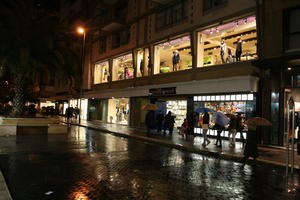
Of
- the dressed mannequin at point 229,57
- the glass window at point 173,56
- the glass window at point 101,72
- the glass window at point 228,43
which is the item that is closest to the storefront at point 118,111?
the glass window at point 101,72

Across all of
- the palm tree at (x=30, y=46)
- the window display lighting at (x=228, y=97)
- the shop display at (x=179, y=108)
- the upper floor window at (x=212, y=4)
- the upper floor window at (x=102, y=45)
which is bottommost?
the shop display at (x=179, y=108)

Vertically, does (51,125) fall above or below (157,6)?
below

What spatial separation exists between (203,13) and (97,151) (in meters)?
13.2

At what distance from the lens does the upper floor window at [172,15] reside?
822 inches

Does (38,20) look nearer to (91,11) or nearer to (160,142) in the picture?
(160,142)

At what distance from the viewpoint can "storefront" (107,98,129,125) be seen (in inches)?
1095

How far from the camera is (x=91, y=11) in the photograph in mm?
36594

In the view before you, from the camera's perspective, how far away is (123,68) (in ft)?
97.2

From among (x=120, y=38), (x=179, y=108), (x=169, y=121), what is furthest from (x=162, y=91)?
(x=120, y=38)

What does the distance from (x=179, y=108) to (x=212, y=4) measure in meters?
8.77

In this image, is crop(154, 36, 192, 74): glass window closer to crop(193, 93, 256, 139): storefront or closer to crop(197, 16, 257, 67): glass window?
crop(197, 16, 257, 67): glass window

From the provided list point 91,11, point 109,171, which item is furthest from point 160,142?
point 91,11

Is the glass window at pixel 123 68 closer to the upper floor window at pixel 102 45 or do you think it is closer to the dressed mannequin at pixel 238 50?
the upper floor window at pixel 102 45

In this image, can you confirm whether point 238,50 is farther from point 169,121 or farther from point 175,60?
point 169,121
